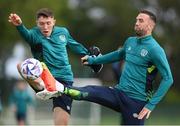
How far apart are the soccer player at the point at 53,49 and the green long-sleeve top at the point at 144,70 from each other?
1.62m

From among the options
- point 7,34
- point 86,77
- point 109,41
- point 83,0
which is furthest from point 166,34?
point 86,77

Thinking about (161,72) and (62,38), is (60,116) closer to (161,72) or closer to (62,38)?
(62,38)

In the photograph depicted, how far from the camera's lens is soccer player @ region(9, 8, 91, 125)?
42.6ft

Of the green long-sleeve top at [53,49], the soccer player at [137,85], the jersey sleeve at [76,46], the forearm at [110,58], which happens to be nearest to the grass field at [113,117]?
the jersey sleeve at [76,46]

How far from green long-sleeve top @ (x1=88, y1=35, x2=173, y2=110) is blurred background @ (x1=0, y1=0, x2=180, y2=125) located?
20.9m

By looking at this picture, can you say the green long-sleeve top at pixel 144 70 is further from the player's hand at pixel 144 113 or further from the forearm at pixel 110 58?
the forearm at pixel 110 58

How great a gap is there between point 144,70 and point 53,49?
2097 millimetres

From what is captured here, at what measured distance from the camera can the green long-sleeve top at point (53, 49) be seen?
13109 mm

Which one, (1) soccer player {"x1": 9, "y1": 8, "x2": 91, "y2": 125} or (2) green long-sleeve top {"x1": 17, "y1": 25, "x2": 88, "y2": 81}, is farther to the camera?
(2) green long-sleeve top {"x1": 17, "y1": 25, "x2": 88, "y2": 81}

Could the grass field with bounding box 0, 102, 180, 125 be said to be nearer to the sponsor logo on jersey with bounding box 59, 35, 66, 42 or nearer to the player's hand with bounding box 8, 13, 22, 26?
the sponsor logo on jersey with bounding box 59, 35, 66, 42

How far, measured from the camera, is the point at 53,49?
518 inches

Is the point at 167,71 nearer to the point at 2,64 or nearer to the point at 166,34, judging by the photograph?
the point at 2,64

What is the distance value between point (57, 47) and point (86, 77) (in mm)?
20088

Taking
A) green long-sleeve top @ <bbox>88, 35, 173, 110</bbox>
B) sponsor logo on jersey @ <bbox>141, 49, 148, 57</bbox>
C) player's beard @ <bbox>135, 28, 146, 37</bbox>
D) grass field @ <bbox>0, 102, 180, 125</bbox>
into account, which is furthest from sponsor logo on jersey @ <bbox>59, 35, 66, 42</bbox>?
grass field @ <bbox>0, 102, 180, 125</bbox>
